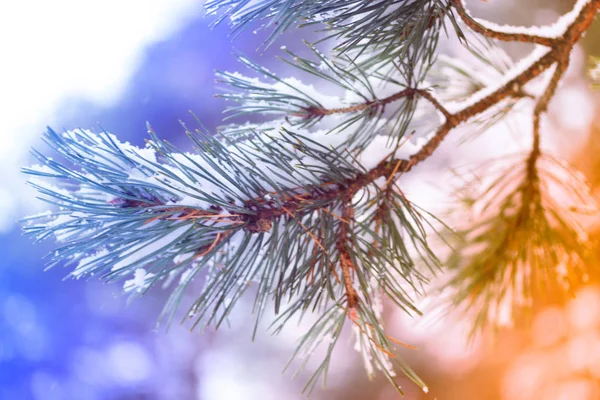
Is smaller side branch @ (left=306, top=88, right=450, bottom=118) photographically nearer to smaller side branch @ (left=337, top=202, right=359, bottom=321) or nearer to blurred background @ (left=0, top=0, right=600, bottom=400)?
smaller side branch @ (left=337, top=202, right=359, bottom=321)

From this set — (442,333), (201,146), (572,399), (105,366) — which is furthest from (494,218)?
(105,366)

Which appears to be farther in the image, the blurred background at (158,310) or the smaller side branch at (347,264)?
the blurred background at (158,310)

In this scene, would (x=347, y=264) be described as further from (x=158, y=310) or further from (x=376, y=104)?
(x=158, y=310)

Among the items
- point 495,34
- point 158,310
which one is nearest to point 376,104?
point 495,34

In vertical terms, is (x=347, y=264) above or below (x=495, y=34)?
below

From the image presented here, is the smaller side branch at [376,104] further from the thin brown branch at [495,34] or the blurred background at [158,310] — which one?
the blurred background at [158,310]

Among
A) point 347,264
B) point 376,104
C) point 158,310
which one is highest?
point 376,104

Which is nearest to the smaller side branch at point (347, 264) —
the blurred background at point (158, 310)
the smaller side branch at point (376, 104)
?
the smaller side branch at point (376, 104)

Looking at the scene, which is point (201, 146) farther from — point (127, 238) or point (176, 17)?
point (176, 17)
